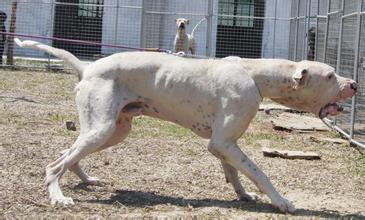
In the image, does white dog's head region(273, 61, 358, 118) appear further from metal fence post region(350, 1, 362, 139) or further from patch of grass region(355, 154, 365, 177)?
metal fence post region(350, 1, 362, 139)

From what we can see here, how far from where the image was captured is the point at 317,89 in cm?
547

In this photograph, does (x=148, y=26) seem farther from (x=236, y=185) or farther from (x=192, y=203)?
(x=192, y=203)

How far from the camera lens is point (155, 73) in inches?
215

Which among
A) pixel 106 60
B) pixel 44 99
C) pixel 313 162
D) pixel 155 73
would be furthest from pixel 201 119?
Result: pixel 44 99

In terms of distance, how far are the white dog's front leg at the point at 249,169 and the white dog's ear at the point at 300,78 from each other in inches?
27.1

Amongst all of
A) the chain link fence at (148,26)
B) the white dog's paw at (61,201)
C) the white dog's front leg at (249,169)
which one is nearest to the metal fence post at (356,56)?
the white dog's front leg at (249,169)

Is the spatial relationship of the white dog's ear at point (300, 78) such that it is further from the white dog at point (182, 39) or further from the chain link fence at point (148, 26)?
the white dog at point (182, 39)

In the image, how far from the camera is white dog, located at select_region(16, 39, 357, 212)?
17.5ft

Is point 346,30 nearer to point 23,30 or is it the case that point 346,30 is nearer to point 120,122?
point 120,122

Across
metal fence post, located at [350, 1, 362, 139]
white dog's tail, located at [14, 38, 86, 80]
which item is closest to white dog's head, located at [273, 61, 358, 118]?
white dog's tail, located at [14, 38, 86, 80]

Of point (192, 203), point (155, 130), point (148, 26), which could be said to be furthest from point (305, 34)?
point (192, 203)

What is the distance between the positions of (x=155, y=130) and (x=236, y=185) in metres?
3.69

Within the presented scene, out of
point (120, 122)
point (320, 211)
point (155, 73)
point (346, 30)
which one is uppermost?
point (346, 30)

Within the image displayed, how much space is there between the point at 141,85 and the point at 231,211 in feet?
4.01
